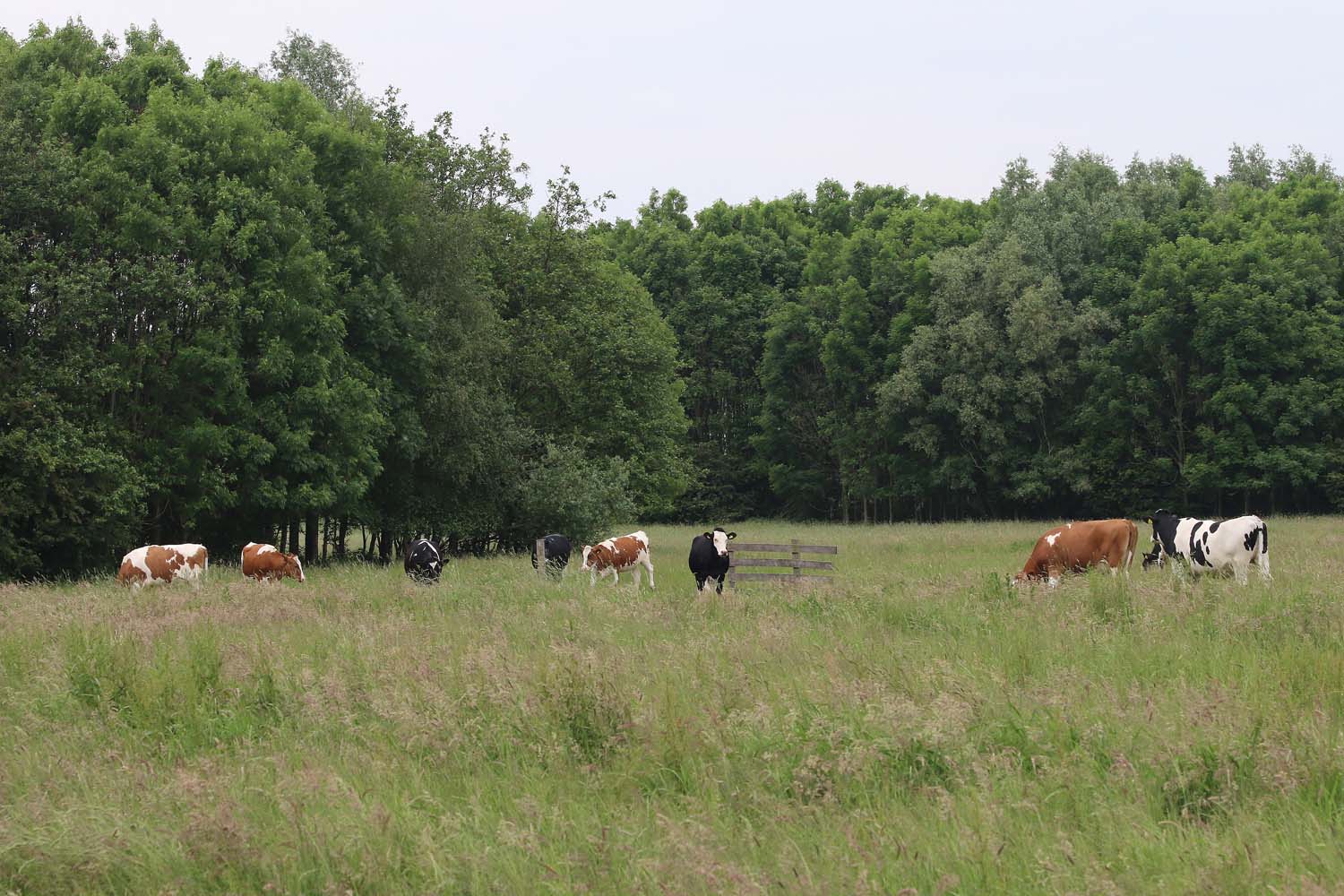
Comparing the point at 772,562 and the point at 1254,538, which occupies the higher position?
the point at 1254,538

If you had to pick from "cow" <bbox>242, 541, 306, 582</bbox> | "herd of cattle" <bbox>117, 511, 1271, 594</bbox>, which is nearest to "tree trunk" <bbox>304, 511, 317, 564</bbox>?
"cow" <bbox>242, 541, 306, 582</bbox>

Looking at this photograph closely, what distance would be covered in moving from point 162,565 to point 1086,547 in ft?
55.2

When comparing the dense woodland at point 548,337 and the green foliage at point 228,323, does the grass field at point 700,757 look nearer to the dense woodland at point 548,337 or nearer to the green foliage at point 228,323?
the green foliage at point 228,323

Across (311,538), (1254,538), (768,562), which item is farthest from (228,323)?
(1254,538)

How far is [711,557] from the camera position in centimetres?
2216

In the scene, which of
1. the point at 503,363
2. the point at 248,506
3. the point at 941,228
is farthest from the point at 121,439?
the point at 941,228

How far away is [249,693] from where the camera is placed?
8977mm

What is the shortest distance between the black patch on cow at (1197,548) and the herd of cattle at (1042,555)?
14mm

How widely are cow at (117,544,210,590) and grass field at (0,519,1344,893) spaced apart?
36.2 feet

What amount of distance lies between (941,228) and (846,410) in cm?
1212

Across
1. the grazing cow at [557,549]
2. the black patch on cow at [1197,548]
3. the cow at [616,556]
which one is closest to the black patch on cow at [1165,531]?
the black patch on cow at [1197,548]

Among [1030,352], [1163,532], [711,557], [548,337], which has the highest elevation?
[1030,352]

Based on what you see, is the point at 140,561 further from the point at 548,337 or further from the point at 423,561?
the point at 548,337

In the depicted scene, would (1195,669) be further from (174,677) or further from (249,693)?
(174,677)
